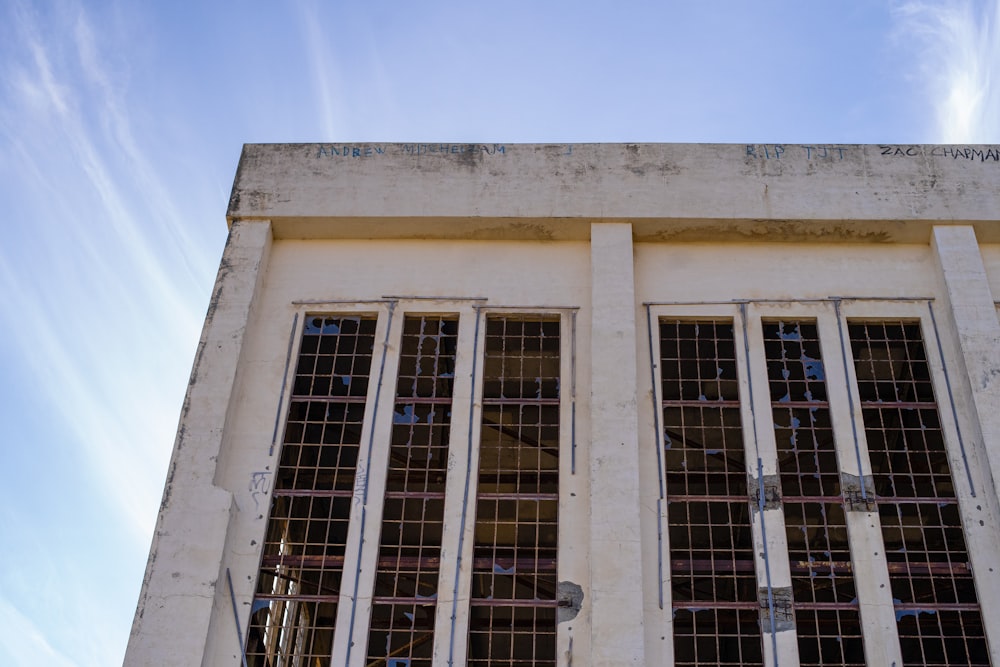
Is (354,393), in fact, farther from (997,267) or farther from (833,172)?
(997,267)

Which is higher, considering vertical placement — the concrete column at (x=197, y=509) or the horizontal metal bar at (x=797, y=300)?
the horizontal metal bar at (x=797, y=300)

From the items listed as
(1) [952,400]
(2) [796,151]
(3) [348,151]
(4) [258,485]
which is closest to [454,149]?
(3) [348,151]

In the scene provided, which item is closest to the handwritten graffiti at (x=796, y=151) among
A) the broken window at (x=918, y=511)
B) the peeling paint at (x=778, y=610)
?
the broken window at (x=918, y=511)

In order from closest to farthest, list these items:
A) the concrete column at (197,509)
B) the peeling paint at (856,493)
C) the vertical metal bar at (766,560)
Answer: the concrete column at (197,509), the vertical metal bar at (766,560), the peeling paint at (856,493)

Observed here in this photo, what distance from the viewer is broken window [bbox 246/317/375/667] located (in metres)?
14.0

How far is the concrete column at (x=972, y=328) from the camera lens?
14.5 m

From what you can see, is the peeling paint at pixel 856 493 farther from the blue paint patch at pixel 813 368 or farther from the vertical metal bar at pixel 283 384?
the vertical metal bar at pixel 283 384

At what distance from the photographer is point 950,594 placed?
14125 millimetres

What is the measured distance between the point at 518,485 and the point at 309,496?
2864 millimetres

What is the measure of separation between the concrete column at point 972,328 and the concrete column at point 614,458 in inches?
181

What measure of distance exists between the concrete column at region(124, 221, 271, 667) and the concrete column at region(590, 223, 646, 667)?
4677mm

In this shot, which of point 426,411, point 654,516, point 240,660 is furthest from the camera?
point 426,411

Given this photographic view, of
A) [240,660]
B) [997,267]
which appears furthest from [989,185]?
[240,660]

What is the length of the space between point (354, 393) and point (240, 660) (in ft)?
13.2
